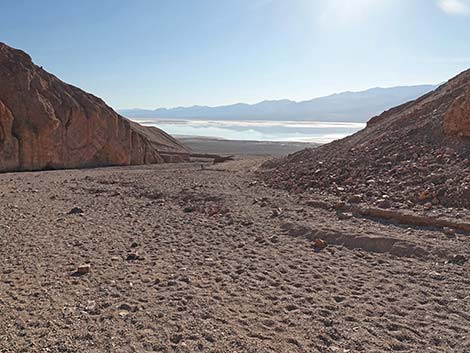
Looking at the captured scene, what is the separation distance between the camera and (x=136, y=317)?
141 inches

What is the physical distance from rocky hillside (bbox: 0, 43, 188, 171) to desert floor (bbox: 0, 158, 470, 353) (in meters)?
12.6

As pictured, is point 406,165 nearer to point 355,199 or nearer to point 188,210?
point 355,199

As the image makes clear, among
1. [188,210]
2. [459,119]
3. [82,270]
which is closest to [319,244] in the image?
[82,270]

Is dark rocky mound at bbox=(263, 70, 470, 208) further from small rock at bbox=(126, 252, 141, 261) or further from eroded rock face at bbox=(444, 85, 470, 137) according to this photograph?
small rock at bbox=(126, 252, 141, 261)

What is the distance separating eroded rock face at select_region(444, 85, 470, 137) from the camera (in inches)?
334

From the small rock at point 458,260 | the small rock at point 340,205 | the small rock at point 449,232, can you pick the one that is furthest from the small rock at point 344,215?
the small rock at point 458,260

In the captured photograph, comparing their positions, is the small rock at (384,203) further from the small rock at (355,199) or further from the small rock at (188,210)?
the small rock at (188,210)

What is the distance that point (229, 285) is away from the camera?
432 cm

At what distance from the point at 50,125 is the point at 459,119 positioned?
59.2 ft

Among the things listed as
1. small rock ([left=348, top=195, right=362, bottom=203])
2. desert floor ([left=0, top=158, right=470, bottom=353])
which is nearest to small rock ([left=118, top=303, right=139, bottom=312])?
desert floor ([left=0, top=158, right=470, bottom=353])

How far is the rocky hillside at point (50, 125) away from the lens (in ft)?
60.4

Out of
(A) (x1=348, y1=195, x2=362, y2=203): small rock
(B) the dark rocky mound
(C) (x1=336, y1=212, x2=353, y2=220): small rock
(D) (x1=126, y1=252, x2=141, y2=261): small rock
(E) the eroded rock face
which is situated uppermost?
(E) the eroded rock face

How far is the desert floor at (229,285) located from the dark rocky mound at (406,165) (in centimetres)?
118

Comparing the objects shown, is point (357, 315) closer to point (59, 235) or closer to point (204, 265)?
point (204, 265)
